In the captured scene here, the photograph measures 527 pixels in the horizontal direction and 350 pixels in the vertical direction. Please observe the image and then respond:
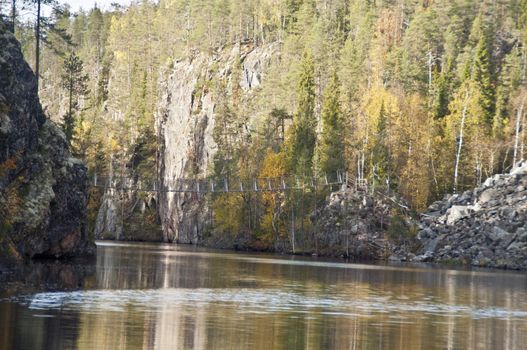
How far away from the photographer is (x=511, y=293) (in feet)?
166

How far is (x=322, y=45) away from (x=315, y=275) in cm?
7972

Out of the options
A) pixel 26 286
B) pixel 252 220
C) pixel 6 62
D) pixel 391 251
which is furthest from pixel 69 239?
pixel 252 220

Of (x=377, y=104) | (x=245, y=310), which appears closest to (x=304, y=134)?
(x=377, y=104)

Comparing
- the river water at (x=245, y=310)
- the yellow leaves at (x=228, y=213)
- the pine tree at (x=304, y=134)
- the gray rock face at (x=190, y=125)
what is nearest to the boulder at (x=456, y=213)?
the pine tree at (x=304, y=134)

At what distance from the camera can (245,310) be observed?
112ft

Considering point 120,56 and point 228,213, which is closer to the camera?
point 228,213

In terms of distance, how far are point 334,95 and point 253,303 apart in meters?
71.6

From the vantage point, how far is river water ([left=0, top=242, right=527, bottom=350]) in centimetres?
2597

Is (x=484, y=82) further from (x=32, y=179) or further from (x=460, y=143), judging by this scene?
(x=32, y=179)

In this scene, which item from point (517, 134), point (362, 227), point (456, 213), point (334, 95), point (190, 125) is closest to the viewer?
point (456, 213)

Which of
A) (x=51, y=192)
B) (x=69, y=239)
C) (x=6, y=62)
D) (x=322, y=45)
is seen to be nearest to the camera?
(x=6, y=62)

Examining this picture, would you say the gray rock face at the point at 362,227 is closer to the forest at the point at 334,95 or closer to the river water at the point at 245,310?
the forest at the point at 334,95

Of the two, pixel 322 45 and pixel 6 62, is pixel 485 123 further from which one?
pixel 6 62

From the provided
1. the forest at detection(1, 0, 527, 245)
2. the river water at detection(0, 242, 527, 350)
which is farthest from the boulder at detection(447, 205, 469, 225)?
the river water at detection(0, 242, 527, 350)
